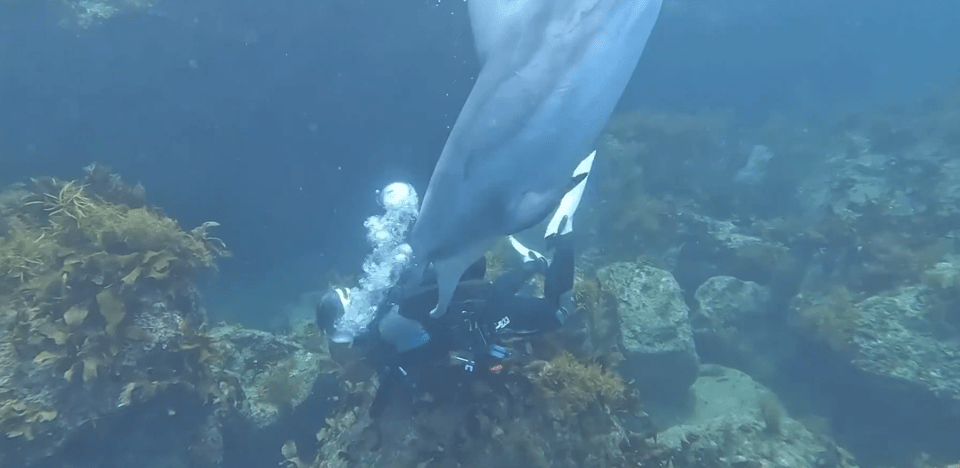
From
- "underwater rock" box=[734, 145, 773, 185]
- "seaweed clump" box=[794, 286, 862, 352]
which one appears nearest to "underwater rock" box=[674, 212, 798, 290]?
"seaweed clump" box=[794, 286, 862, 352]

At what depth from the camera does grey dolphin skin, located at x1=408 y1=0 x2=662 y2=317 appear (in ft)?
8.22

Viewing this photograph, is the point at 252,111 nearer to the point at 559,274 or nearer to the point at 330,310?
the point at 330,310

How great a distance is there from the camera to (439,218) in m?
2.85

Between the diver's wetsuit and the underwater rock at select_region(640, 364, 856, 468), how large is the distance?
184 centimetres

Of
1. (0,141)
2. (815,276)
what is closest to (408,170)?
(0,141)

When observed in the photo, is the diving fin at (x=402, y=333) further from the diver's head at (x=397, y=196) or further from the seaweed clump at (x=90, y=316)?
the diver's head at (x=397, y=196)

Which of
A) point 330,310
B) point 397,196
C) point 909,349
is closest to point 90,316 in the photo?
point 330,310

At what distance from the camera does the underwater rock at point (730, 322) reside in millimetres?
9203

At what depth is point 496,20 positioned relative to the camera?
288 cm

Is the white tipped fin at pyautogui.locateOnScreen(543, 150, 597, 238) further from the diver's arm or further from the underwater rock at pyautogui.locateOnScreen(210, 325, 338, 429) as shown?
the underwater rock at pyautogui.locateOnScreen(210, 325, 338, 429)

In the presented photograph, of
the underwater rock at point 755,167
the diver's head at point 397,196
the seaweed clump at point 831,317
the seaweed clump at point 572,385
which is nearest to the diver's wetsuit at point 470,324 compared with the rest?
the seaweed clump at point 572,385

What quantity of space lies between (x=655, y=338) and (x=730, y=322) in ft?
7.83

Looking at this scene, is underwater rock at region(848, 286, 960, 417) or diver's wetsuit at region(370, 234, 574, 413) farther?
underwater rock at region(848, 286, 960, 417)

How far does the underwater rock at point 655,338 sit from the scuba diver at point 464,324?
317cm
